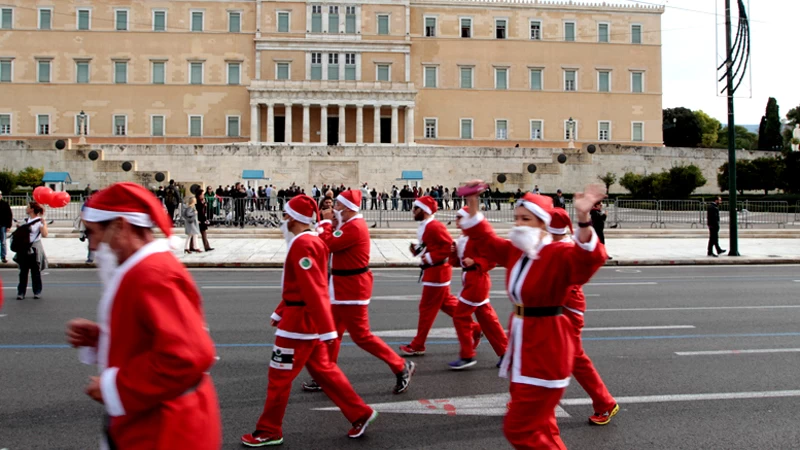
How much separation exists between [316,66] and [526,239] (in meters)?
61.8

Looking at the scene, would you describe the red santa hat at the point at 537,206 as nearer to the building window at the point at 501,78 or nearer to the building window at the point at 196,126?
the building window at the point at 196,126

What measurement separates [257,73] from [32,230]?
177 feet

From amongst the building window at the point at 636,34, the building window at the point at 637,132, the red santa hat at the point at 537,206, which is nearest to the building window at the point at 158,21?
the building window at the point at 636,34

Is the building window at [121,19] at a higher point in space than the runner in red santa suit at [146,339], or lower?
higher

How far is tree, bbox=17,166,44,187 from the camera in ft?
129

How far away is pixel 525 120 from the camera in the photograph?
66062mm

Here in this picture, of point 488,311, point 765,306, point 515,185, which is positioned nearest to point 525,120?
point 515,185

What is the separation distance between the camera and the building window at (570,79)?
67.0m

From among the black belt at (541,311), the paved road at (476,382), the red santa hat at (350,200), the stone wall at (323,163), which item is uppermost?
the stone wall at (323,163)

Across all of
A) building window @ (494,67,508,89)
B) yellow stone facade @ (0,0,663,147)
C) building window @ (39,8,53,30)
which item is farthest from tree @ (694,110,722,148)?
building window @ (39,8,53,30)

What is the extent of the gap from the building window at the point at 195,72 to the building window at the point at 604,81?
1500 inches

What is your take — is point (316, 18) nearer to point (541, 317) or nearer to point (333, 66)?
point (333, 66)

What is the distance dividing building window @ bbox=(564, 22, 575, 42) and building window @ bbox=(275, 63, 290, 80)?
1063 inches

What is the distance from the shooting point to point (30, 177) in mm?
39875
